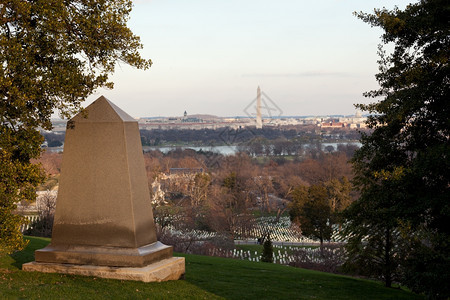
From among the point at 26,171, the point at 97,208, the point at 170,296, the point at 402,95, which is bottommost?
the point at 170,296

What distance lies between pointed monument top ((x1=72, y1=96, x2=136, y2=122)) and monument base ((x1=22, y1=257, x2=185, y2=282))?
2.99 metres

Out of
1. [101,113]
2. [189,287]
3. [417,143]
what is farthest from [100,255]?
[417,143]

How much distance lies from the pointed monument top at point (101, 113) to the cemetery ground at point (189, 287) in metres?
3.20

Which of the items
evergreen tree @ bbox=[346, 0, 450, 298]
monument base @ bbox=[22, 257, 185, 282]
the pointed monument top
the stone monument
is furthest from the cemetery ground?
the pointed monument top

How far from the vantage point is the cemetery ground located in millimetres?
8312

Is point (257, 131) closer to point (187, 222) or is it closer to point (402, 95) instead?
point (187, 222)

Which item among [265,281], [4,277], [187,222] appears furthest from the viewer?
[187,222]

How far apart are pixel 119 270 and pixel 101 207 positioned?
4.38ft

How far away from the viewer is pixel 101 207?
32.6 feet

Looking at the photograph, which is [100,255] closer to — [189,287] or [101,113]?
[189,287]

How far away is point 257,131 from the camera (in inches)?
6998

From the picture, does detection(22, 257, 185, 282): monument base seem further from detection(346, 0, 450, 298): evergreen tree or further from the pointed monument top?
detection(346, 0, 450, 298): evergreen tree

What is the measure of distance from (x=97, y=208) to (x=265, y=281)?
510 centimetres

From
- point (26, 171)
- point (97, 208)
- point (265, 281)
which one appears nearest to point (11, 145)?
point (26, 171)
